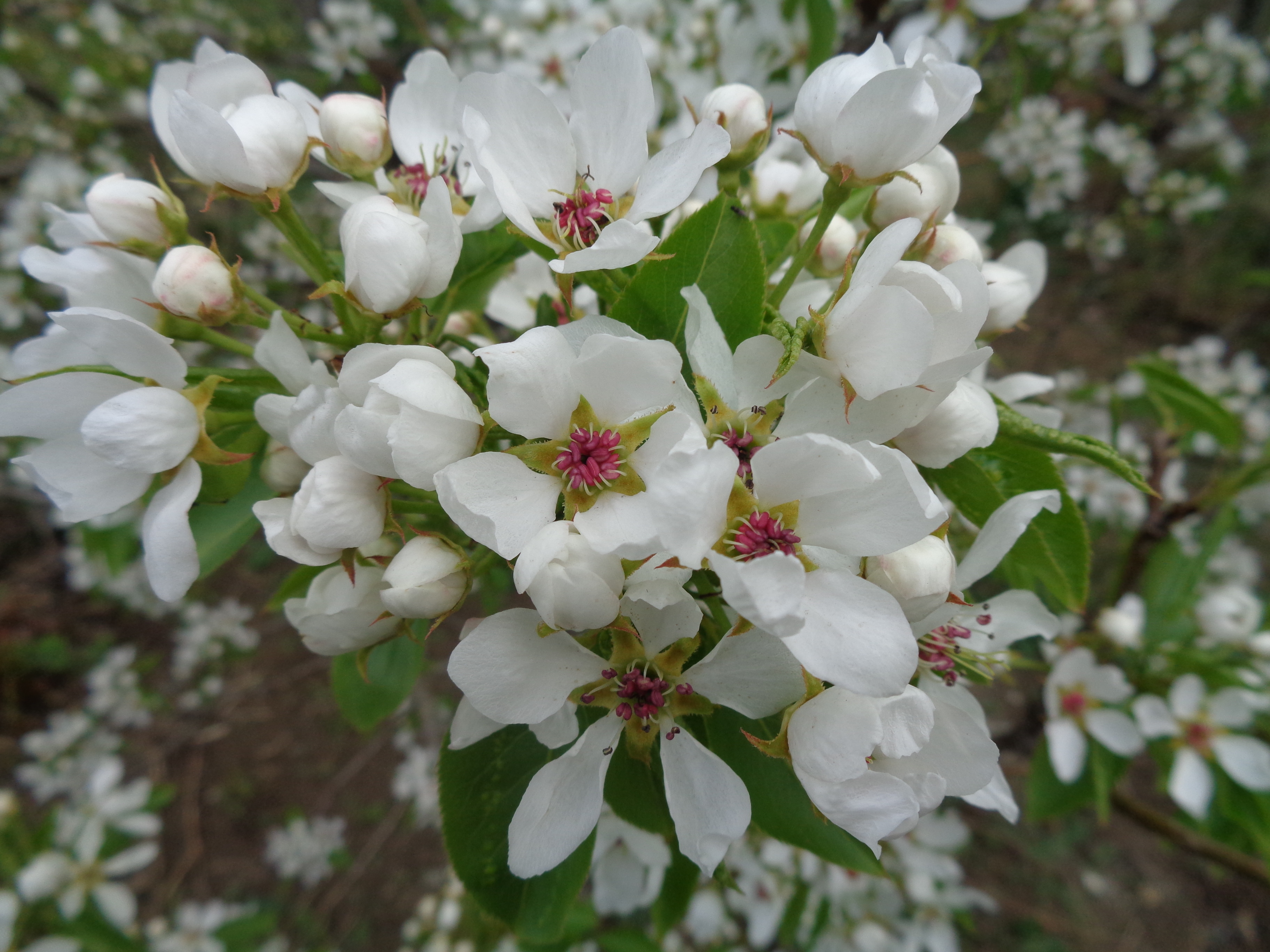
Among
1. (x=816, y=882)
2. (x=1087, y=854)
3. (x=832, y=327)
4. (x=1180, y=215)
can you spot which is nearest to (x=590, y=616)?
(x=832, y=327)

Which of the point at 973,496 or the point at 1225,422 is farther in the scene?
the point at 1225,422

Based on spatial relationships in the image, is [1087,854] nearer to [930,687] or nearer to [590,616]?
[930,687]

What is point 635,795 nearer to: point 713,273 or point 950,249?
point 713,273

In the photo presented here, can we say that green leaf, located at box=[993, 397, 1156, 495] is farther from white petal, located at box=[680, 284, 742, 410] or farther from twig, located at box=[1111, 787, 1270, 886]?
twig, located at box=[1111, 787, 1270, 886]

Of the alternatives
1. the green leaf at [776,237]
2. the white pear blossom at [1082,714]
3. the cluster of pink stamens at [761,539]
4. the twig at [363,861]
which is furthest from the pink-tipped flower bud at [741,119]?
the twig at [363,861]

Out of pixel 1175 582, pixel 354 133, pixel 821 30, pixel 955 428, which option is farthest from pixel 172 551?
pixel 1175 582

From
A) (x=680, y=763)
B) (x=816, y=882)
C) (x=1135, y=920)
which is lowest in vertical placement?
(x=1135, y=920)

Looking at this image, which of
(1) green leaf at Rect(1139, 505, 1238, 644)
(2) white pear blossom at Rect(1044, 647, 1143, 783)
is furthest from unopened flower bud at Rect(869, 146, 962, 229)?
(1) green leaf at Rect(1139, 505, 1238, 644)
